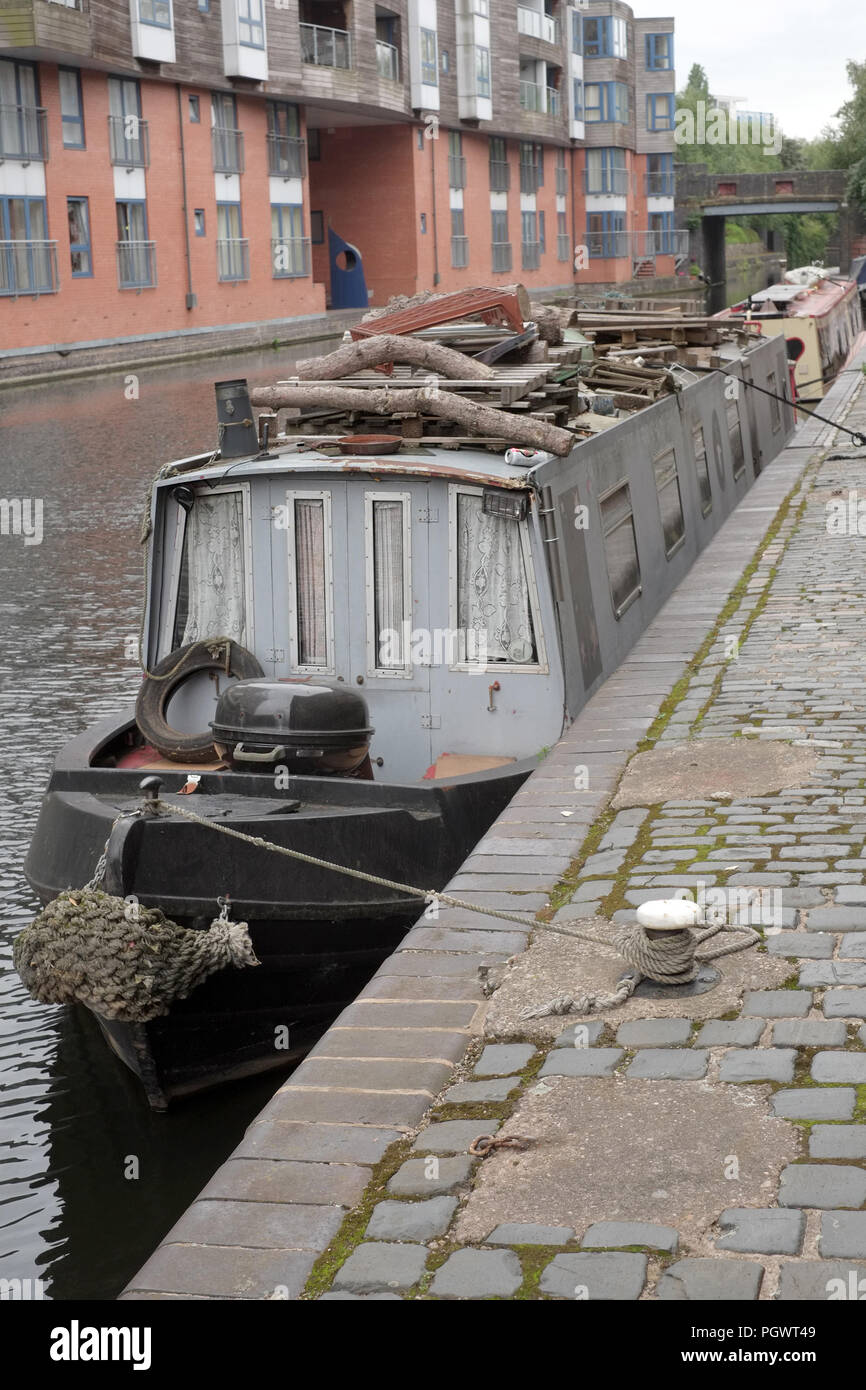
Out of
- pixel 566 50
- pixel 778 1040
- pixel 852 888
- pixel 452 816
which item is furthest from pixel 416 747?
pixel 566 50

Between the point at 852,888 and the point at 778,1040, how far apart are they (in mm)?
1330

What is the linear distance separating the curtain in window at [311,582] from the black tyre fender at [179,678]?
11.5 inches

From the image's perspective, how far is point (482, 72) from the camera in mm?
54250

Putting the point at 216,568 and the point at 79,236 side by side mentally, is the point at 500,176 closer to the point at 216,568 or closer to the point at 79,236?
the point at 79,236

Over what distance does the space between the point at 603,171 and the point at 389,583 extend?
6414cm

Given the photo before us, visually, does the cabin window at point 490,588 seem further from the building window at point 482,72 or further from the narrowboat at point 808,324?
the building window at point 482,72

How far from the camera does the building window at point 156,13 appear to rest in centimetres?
3753

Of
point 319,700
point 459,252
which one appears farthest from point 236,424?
point 459,252

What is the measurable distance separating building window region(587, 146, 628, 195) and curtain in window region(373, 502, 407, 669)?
208ft

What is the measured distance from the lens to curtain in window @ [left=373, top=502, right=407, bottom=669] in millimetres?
8320

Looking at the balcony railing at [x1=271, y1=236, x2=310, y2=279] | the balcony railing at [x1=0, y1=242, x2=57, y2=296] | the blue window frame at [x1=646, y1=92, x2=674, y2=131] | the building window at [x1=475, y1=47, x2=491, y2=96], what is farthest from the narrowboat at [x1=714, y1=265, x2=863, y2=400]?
the blue window frame at [x1=646, y1=92, x2=674, y2=131]
